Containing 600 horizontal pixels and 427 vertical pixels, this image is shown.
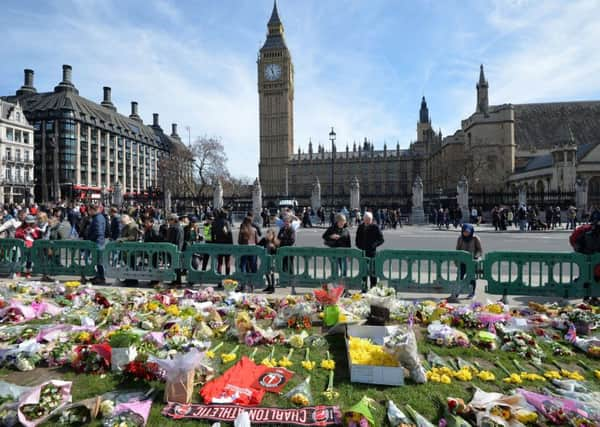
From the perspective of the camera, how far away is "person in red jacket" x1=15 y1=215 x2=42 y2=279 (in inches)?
379

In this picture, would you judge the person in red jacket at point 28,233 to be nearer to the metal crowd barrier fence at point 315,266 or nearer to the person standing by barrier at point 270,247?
the metal crowd barrier fence at point 315,266

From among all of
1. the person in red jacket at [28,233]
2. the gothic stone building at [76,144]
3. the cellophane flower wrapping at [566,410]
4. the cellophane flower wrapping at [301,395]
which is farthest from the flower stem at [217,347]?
the gothic stone building at [76,144]

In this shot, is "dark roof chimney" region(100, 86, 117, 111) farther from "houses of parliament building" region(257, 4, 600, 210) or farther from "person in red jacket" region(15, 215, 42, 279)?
"person in red jacket" region(15, 215, 42, 279)

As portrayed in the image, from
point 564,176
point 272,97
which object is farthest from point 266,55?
point 564,176

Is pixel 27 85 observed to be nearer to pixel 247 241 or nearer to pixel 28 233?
pixel 28 233

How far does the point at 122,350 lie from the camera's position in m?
4.17

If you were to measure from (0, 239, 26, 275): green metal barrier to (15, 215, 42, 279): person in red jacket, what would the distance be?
0.17 m

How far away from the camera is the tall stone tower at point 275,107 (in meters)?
94.5

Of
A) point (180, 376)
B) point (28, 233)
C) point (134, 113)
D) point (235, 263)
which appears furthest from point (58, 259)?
point (134, 113)

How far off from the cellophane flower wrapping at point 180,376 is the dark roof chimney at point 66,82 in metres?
79.6

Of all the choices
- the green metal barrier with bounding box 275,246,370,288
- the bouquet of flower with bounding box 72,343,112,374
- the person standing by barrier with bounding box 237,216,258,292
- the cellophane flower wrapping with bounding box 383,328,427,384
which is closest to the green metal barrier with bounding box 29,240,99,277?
the person standing by barrier with bounding box 237,216,258,292

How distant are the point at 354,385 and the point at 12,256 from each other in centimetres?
993

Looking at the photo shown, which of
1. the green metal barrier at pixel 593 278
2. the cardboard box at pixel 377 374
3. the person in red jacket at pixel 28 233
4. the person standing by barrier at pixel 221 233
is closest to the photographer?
A: the cardboard box at pixel 377 374

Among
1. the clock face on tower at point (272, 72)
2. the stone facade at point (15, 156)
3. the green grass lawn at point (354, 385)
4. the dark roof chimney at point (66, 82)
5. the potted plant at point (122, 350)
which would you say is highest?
the clock face on tower at point (272, 72)
